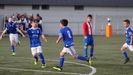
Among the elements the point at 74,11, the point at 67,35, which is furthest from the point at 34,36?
the point at 74,11

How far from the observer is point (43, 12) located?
56312 mm

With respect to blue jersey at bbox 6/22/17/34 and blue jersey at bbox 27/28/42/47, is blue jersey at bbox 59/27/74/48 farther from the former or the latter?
blue jersey at bbox 6/22/17/34

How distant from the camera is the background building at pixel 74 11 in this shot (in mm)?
55094

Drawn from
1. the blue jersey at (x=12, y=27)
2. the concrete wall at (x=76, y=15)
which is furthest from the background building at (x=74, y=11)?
the blue jersey at (x=12, y=27)

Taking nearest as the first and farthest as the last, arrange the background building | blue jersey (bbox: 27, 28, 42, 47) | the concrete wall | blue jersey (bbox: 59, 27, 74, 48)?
blue jersey (bbox: 59, 27, 74, 48) → blue jersey (bbox: 27, 28, 42, 47) → the concrete wall → the background building

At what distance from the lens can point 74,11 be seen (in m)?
57.1

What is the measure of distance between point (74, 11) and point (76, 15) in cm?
56

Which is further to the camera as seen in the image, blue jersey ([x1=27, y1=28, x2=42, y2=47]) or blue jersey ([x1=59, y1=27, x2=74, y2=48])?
blue jersey ([x1=27, y1=28, x2=42, y2=47])

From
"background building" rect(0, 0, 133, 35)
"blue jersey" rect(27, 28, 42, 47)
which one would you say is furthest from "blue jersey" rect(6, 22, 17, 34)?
"background building" rect(0, 0, 133, 35)

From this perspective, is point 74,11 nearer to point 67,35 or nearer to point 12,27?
point 12,27

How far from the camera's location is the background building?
5509cm

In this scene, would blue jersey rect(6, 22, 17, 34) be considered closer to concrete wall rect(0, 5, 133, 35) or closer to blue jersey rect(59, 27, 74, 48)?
blue jersey rect(59, 27, 74, 48)

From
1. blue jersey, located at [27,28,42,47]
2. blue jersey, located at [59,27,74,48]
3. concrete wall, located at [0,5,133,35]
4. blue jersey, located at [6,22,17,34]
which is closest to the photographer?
blue jersey, located at [59,27,74,48]

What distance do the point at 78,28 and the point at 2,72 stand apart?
37936mm
